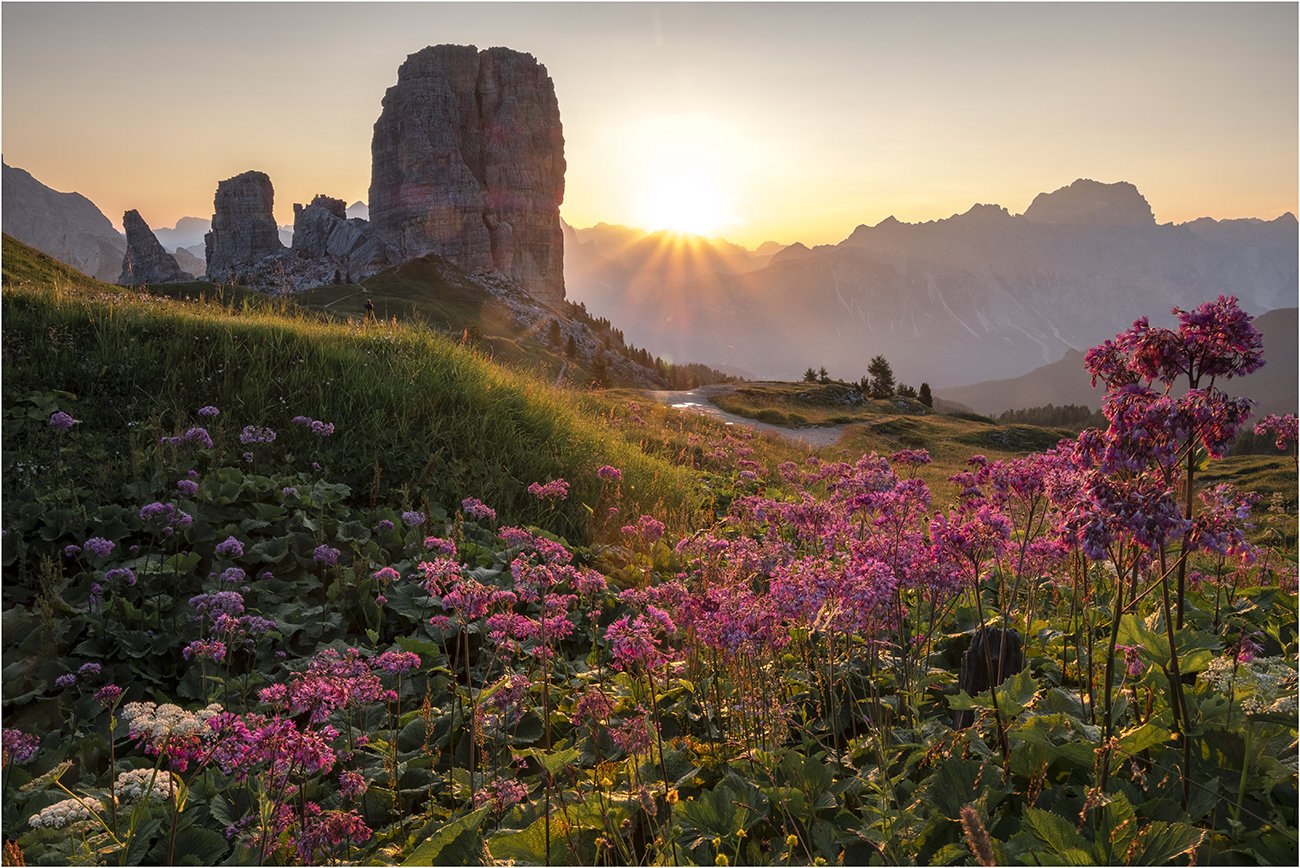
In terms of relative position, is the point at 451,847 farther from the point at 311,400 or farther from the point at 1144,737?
the point at 311,400

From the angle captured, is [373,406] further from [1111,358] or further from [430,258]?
[430,258]

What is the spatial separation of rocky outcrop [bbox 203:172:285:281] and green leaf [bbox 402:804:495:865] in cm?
16303

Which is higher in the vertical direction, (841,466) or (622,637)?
(841,466)

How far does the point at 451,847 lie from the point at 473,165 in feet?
529

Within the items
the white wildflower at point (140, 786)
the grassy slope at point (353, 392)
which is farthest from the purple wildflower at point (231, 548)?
the grassy slope at point (353, 392)

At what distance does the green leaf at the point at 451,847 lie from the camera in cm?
268

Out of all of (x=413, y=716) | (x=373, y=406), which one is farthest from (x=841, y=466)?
(x=373, y=406)

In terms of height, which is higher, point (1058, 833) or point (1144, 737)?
point (1144, 737)

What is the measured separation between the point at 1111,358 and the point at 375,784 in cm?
450

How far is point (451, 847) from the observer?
2.70 m

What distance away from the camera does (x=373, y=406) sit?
9.27m

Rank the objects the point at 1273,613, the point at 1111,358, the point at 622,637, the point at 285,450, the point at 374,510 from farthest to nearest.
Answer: the point at 285,450 → the point at 374,510 → the point at 1273,613 → the point at 622,637 → the point at 1111,358

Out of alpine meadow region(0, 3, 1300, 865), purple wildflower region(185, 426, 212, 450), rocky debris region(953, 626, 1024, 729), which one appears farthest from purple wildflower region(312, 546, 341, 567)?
rocky debris region(953, 626, 1024, 729)

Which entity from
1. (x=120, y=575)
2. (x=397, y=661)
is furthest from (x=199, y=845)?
(x=120, y=575)
